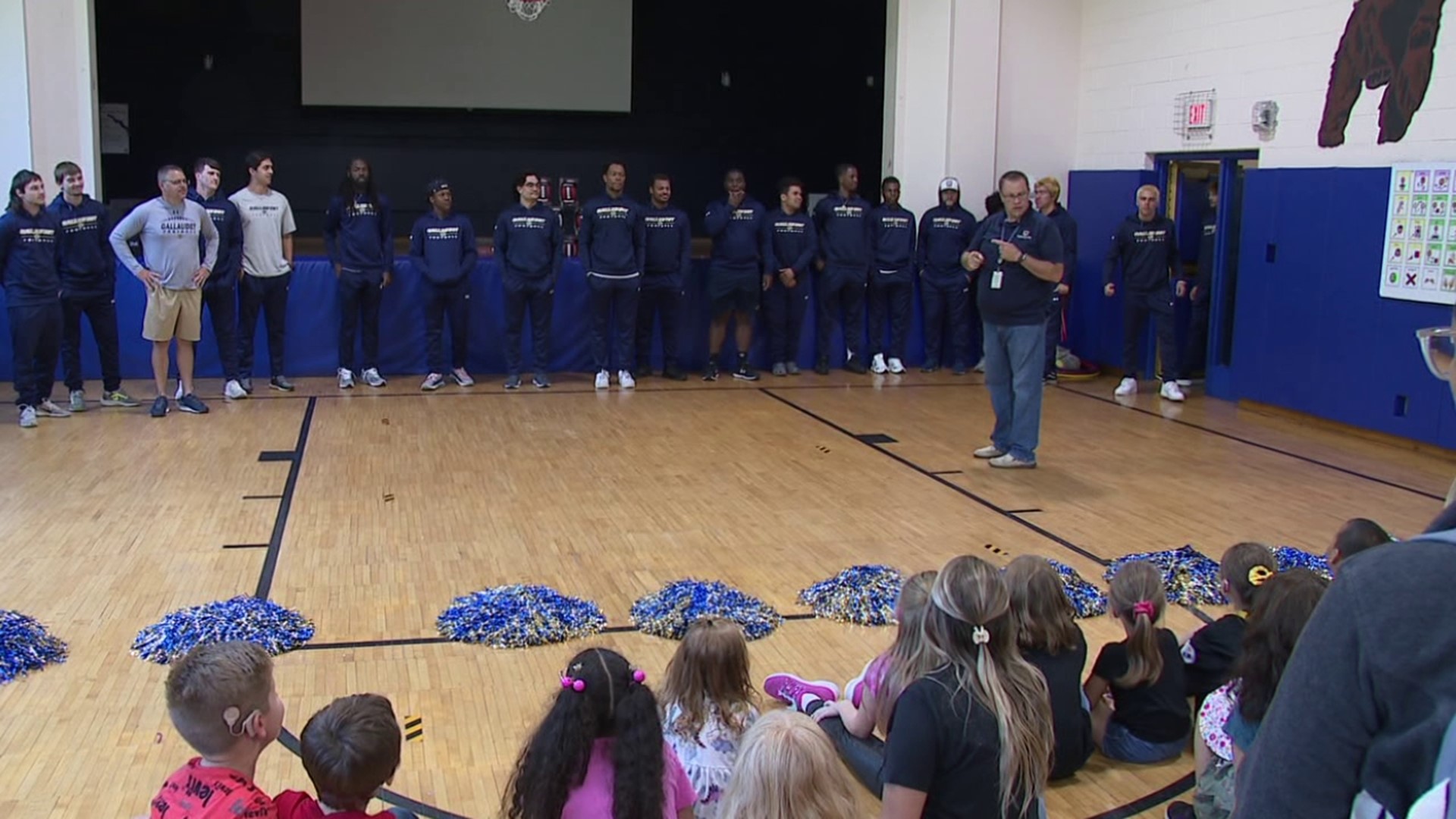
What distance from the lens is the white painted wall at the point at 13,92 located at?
10172 millimetres

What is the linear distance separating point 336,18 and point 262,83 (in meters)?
1.14

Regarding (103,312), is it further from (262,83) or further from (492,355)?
(262,83)

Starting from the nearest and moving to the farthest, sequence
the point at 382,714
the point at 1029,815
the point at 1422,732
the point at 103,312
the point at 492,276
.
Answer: the point at 1422,732 → the point at 382,714 → the point at 1029,815 → the point at 103,312 → the point at 492,276

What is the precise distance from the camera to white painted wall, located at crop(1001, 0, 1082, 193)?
12.3m

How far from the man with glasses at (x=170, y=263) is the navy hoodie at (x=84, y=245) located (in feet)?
0.65

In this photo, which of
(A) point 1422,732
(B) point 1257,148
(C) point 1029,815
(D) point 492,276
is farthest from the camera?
(D) point 492,276

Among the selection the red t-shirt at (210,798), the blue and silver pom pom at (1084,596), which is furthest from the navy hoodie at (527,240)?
the red t-shirt at (210,798)

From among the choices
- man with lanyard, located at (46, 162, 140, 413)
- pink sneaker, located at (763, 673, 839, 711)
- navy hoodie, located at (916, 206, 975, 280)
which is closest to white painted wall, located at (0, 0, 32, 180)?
man with lanyard, located at (46, 162, 140, 413)

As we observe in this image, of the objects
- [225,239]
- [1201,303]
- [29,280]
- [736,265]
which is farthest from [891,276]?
[29,280]

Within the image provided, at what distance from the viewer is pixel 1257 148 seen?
33.1 feet

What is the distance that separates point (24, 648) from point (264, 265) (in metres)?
5.80

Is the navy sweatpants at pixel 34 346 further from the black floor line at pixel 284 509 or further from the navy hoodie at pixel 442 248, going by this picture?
the navy hoodie at pixel 442 248

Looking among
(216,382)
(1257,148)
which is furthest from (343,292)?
(1257,148)

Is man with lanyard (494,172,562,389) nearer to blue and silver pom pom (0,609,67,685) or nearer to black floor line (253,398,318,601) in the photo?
black floor line (253,398,318,601)
